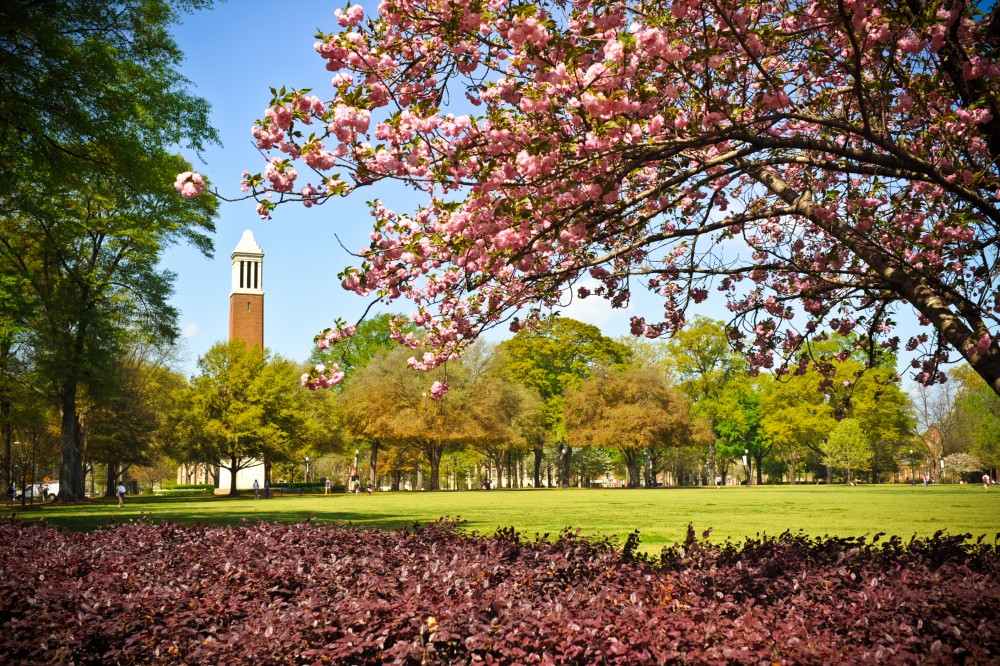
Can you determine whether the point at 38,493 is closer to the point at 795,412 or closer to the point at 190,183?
the point at 795,412

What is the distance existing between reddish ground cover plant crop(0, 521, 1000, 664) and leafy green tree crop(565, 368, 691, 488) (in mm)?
44426

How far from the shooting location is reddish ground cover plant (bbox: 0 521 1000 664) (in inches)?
172

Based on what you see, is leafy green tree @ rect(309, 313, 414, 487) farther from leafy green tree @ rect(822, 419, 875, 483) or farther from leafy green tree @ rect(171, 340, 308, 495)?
leafy green tree @ rect(822, 419, 875, 483)

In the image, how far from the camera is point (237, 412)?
156ft

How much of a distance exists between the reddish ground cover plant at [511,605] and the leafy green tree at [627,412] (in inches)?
1749

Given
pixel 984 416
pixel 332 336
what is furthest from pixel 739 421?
pixel 332 336

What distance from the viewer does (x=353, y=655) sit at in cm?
465

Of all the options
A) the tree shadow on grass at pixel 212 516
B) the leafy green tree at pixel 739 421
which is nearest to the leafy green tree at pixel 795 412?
the leafy green tree at pixel 739 421

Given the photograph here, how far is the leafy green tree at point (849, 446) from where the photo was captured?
55781mm

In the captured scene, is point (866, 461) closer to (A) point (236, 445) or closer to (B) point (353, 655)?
(A) point (236, 445)

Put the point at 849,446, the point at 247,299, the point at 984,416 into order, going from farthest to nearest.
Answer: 1. the point at 247,299
2. the point at 849,446
3. the point at 984,416

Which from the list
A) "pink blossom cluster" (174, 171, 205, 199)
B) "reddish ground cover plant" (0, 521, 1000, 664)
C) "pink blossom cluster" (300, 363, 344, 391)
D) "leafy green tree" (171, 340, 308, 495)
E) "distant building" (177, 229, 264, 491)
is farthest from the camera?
"distant building" (177, 229, 264, 491)

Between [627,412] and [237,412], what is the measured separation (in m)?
26.1

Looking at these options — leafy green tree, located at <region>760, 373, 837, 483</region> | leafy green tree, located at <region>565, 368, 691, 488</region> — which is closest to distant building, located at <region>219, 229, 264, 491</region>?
leafy green tree, located at <region>565, 368, 691, 488</region>
